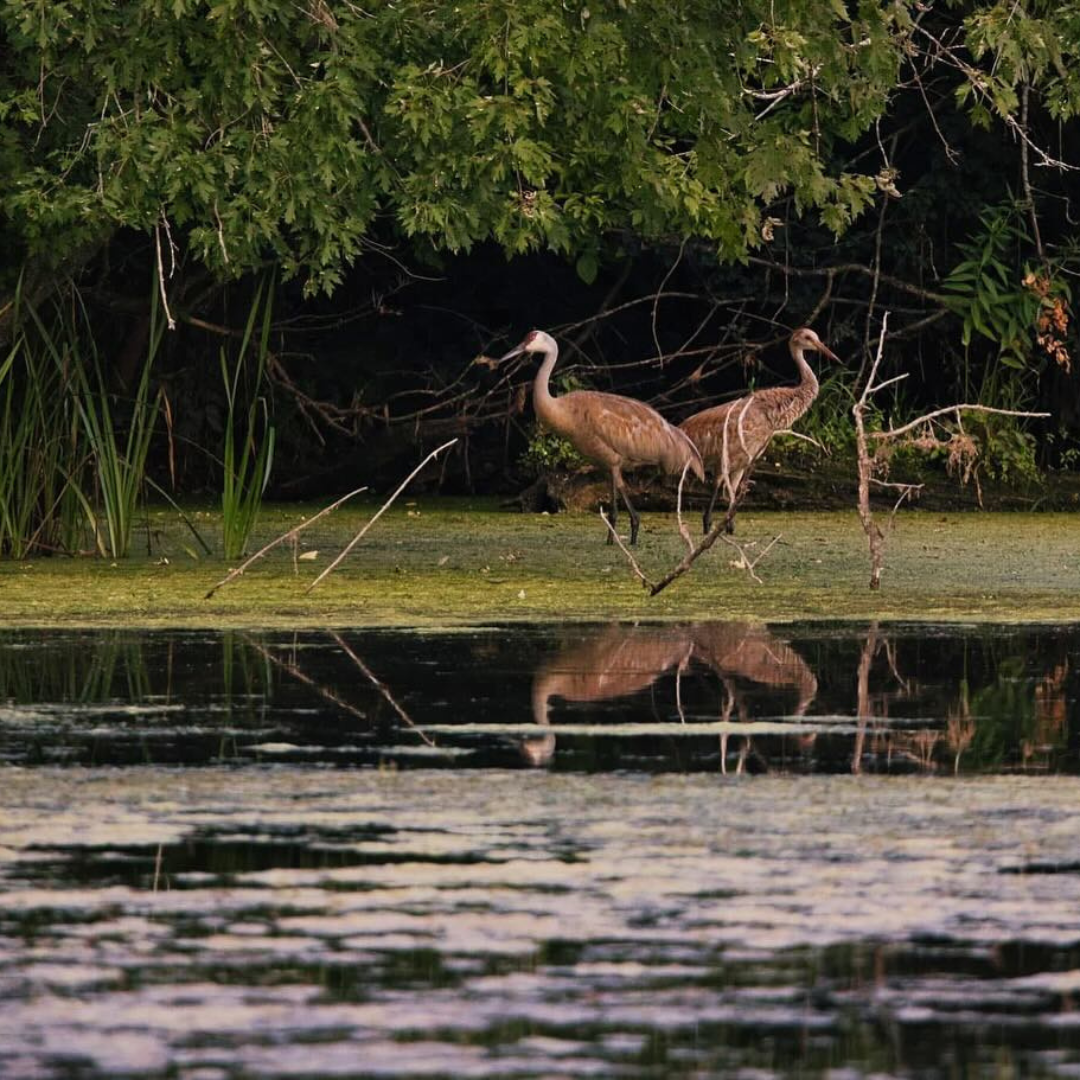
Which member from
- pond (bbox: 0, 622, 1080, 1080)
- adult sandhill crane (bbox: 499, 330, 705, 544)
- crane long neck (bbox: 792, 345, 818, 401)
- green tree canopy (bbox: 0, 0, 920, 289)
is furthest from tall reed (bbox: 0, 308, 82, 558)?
crane long neck (bbox: 792, 345, 818, 401)

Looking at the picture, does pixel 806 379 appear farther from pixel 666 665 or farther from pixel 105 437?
pixel 666 665

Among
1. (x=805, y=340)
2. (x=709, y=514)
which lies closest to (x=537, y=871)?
(x=709, y=514)

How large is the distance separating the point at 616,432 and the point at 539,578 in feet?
11.5

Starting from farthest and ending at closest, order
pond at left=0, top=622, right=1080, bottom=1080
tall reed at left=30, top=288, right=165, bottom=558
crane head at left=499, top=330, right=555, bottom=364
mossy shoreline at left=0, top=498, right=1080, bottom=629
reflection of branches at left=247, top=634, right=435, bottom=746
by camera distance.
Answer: crane head at left=499, top=330, right=555, bottom=364 < tall reed at left=30, top=288, right=165, bottom=558 < mossy shoreline at left=0, top=498, right=1080, bottom=629 < reflection of branches at left=247, top=634, right=435, bottom=746 < pond at left=0, top=622, right=1080, bottom=1080

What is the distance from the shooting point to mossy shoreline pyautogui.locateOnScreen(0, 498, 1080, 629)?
417 inches

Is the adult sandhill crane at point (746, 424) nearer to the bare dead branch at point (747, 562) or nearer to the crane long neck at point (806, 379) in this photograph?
the crane long neck at point (806, 379)

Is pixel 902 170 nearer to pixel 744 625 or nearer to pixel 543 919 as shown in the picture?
pixel 744 625

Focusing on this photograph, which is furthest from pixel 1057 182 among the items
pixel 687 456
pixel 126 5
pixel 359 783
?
pixel 359 783

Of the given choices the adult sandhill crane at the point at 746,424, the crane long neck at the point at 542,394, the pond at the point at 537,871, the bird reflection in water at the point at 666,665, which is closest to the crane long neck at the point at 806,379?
the adult sandhill crane at the point at 746,424

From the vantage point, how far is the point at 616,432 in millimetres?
15719

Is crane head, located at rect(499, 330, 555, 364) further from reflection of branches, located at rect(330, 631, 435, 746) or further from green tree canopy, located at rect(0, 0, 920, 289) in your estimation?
reflection of branches, located at rect(330, 631, 435, 746)

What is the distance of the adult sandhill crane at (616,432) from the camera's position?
15586 millimetres

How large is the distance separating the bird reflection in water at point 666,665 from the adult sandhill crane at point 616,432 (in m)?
5.33

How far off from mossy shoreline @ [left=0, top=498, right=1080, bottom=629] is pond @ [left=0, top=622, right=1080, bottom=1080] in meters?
1.79
